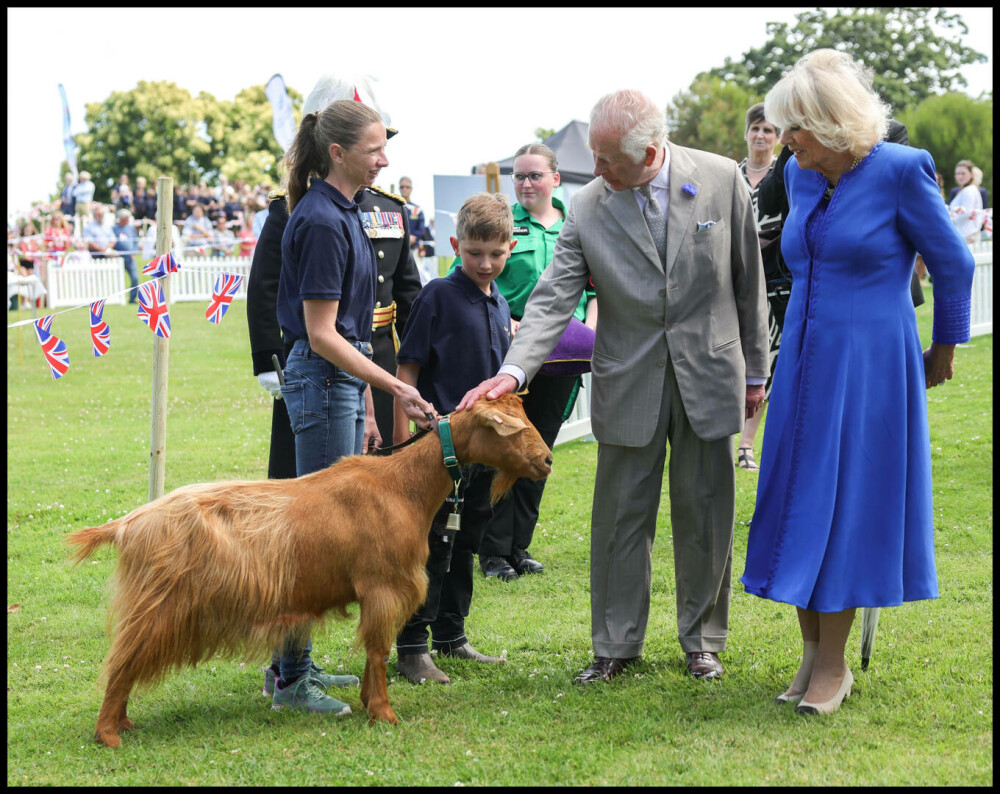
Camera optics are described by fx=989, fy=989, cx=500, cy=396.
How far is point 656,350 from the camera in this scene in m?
4.44

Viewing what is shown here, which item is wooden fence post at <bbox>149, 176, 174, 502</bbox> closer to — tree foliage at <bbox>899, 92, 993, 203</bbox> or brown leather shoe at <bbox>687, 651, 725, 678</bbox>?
brown leather shoe at <bbox>687, 651, 725, 678</bbox>

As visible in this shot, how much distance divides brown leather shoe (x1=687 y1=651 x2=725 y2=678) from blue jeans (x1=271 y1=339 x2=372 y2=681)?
177cm

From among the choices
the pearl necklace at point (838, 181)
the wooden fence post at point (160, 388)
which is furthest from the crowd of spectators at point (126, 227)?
the pearl necklace at point (838, 181)

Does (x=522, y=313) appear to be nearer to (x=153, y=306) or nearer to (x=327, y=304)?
(x=153, y=306)

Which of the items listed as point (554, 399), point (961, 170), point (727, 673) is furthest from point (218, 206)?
point (727, 673)

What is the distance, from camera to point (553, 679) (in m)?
4.65

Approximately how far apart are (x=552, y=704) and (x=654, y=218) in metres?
2.20

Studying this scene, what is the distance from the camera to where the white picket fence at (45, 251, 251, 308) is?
25680 mm

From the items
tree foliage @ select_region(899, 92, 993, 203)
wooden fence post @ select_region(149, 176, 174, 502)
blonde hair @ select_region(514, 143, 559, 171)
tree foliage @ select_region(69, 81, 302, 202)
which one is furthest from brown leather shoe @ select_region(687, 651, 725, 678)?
tree foliage @ select_region(69, 81, 302, 202)

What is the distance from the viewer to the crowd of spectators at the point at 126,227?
26.8 meters

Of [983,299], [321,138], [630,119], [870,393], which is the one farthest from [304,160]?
[983,299]

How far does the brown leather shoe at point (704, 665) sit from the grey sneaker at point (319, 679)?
160 centimetres

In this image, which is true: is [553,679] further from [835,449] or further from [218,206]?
[218,206]

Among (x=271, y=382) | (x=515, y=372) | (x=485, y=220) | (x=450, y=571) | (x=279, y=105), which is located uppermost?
(x=279, y=105)
